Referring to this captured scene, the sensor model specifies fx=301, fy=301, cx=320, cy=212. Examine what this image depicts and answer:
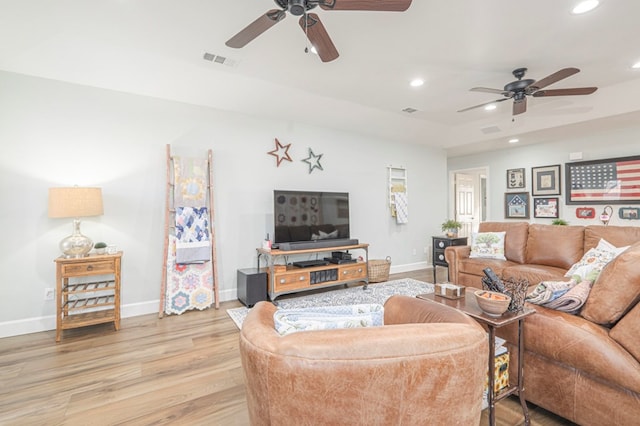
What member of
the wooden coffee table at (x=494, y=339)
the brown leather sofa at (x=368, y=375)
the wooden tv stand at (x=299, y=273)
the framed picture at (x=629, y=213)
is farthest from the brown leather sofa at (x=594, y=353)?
the framed picture at (x=629, y=213)

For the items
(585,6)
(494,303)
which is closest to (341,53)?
(585,6)

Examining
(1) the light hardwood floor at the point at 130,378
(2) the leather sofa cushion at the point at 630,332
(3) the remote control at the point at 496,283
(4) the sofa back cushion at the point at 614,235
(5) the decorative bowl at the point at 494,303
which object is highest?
(4) the sofa back cushion at the point at 614,235

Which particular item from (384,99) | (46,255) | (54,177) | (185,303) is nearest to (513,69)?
(384,99)

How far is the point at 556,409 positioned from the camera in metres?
1.64

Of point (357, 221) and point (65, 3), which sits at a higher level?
point (65, 3)

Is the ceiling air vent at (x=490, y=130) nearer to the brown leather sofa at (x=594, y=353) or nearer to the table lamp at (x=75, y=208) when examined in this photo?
the brown leather sofa at (x=594, y=353)

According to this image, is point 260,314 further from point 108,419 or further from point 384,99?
point 384,99

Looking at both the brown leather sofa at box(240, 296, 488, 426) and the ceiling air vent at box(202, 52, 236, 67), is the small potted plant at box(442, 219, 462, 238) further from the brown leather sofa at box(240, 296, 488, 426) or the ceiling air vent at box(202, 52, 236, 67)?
the brown leather sofa at box(240, 296, 488, 426)

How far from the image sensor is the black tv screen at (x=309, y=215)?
4086mm

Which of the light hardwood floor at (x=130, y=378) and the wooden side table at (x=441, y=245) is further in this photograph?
the wooden side table at (x=441, y=245)

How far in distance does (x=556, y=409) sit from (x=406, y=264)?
13.6ft

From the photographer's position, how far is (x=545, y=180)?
5547 mm

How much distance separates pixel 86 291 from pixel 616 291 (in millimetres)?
3963

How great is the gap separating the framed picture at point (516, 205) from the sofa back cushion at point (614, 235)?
8.54 ft
